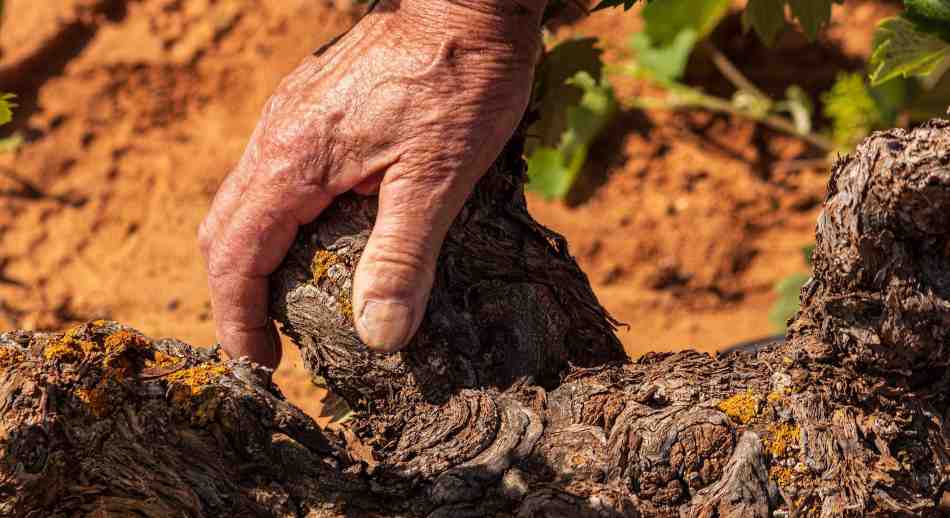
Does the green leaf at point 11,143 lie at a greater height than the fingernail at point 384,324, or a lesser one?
lesser

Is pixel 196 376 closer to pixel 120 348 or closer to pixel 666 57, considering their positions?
pixel 120 348

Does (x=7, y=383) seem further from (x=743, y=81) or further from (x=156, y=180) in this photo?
(x=743, y=81)

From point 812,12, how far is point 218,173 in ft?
13.4

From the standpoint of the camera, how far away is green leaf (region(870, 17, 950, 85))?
7.58 ft

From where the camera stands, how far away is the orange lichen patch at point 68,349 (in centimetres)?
167

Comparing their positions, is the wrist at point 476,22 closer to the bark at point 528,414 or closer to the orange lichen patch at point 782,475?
the bark at point 528,414

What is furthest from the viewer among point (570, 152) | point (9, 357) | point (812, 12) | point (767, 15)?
point (570, 152)

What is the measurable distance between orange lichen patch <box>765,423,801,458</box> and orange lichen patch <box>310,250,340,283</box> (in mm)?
991

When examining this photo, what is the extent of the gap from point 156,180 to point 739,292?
3.50m

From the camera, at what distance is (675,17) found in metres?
5.38

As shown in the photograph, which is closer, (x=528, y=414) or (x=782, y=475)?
(x=782, y=475)

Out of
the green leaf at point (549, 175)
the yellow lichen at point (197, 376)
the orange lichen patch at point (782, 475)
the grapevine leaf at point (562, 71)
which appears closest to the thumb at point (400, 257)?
the yellow lichen at point (197, 376)

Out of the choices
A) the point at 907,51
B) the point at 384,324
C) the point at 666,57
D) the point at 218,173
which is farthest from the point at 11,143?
the point at 907,51

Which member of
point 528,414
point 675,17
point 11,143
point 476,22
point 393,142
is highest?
point 675,17
